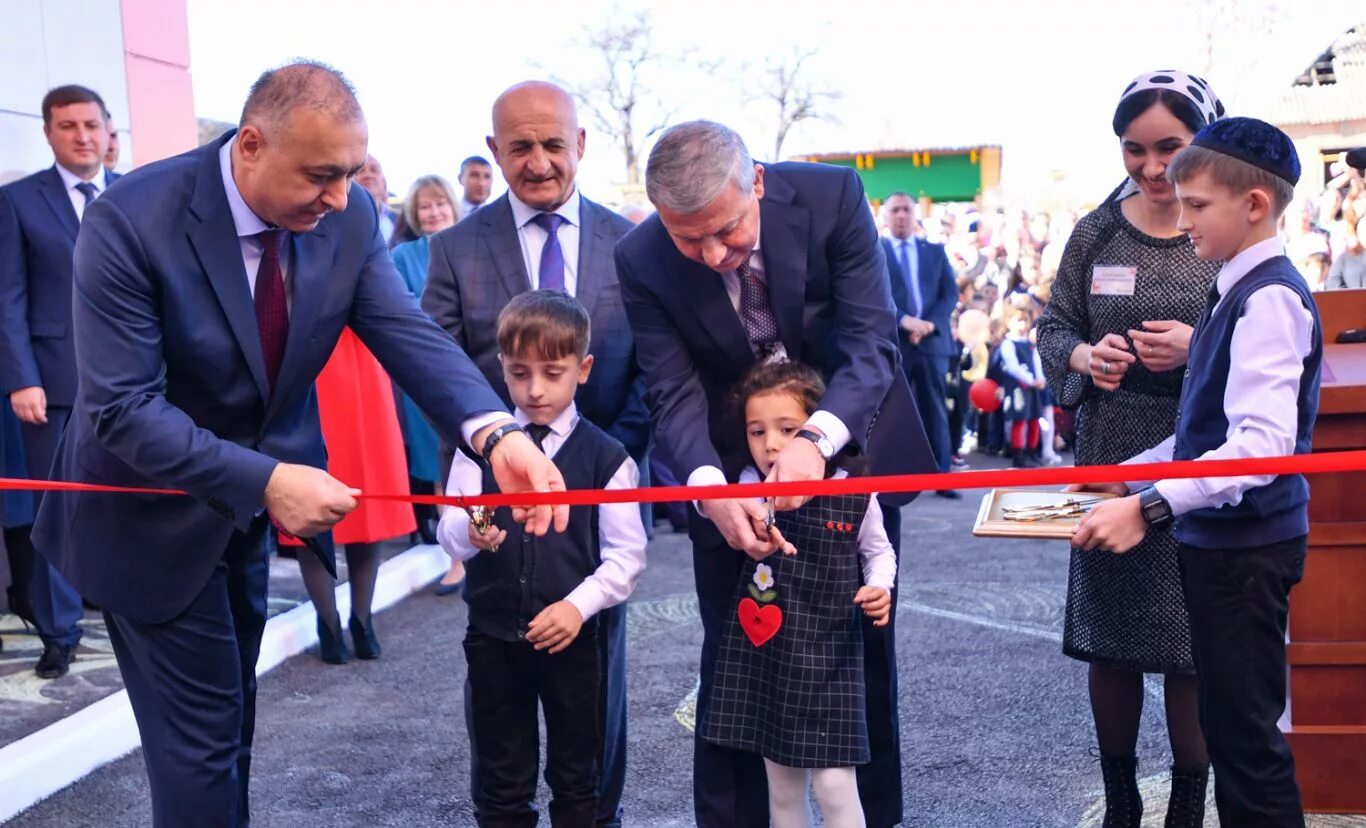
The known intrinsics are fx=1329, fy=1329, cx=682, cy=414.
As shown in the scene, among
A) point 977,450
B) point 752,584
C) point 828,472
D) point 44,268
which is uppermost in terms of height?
point 44,268

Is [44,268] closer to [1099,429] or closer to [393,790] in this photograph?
[393,790]

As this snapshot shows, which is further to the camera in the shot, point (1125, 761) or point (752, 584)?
point (1125, 761)

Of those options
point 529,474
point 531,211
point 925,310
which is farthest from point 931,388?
point 529,474

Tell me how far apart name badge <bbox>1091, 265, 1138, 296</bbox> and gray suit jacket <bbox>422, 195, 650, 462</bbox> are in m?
1.29

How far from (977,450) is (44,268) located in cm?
937

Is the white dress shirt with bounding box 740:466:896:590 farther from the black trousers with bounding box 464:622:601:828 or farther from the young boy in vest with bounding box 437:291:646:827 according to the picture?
the black trousers with bounding box 464:622:601:828

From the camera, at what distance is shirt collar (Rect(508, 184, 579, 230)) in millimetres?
3879

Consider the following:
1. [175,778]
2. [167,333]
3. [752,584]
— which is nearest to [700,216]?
[752,584]

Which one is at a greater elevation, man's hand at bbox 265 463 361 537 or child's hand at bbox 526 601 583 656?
man's hand at bbox 265 463 361 537

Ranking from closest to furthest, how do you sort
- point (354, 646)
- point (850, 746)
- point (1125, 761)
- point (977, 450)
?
point (850, 746)
point (1125, 761)
point (354, 646)
point (977, 450)

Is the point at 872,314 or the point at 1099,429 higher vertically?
the point at 872,314

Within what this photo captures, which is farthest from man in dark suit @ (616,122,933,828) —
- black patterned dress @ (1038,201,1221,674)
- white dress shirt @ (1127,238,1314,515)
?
white dress shirt @ (1127,238,1314,515)

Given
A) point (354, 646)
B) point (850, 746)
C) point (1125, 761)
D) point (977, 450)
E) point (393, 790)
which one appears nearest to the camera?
point (850, 746)

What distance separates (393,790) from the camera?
14.1ft
